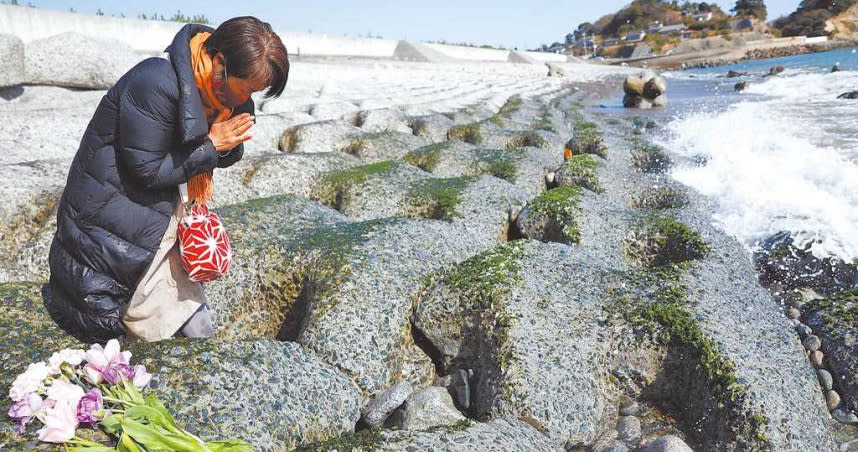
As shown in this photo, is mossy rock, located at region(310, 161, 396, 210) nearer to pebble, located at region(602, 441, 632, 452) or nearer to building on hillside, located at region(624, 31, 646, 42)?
pebble, located at region(602, 441, 632, 452)

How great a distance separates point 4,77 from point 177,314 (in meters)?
9.04

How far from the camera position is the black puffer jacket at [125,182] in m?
2.58

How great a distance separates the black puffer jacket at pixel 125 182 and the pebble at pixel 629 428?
10.8 ft

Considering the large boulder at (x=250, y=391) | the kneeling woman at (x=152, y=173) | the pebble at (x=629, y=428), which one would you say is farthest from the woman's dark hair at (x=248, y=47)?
the pebble at (x=629, y=428)

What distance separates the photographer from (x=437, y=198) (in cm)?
670

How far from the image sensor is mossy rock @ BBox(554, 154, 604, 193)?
8338 millimetres

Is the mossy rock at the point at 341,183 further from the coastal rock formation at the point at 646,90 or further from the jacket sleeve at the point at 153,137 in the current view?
the coastal rock formation at the point at 646,90

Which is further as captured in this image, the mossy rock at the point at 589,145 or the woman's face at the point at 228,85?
the mossy rock at the point at 589,145

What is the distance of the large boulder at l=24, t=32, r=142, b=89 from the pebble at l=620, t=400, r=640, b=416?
11915 mm

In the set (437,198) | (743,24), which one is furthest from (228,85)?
(743,24)

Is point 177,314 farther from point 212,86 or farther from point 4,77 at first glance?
point 4,77

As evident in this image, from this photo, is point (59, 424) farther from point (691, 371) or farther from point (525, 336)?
point (691, 371)

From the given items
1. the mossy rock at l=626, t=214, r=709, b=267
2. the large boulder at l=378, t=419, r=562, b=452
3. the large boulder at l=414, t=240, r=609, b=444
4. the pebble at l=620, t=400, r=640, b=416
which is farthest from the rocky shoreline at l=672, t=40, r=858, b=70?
the large boulder at l=378, t=419, r=562, b=452

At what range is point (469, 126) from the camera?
13.2m
